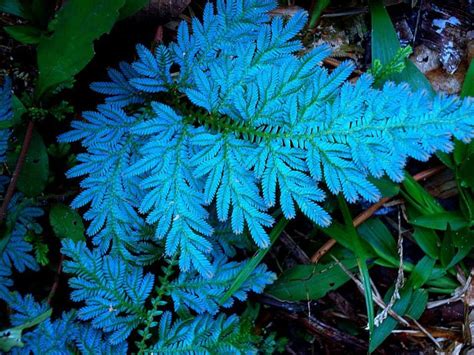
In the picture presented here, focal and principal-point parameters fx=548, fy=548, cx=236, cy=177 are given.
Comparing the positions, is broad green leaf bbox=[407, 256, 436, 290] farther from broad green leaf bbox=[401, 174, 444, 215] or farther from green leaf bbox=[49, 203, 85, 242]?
green leaf bbox=[49, 203, 85, 242]

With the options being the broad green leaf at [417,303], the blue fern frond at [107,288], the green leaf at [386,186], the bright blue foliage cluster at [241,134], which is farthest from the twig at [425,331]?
the blue fern frond at [107,288]

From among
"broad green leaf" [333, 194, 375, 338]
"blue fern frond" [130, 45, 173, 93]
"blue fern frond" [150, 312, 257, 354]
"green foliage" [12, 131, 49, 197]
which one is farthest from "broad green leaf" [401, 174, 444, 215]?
"green foliage" [12, 131, 49, 197]

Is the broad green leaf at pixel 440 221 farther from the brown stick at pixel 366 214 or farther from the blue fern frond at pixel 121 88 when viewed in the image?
the blue fern frond at pixel 121 88

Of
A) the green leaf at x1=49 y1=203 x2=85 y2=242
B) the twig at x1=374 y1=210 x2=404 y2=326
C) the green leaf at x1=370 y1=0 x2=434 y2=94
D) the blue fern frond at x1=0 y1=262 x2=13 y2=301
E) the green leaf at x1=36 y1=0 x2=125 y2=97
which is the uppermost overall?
the green leaf at x1=36 y1=0 x2=125 y2=97

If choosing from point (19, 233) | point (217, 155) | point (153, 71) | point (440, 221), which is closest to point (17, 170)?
point (19, 233)

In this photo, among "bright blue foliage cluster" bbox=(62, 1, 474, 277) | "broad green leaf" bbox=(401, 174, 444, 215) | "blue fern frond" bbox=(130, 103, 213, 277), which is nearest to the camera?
"bright blue foliage cluster" bbox=(62, 1, 474, 277)

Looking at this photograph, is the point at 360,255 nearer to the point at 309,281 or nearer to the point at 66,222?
the point at 309,281

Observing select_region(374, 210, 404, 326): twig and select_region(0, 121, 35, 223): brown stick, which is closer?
select_region(0, 121, 35, 223): brown stick
